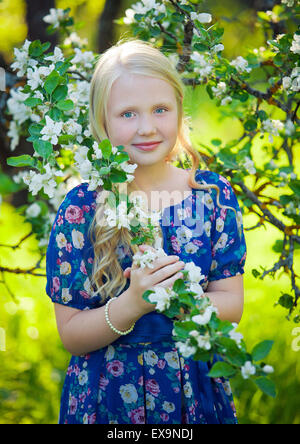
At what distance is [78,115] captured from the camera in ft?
6.23

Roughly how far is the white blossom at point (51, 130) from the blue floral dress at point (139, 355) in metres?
0.25

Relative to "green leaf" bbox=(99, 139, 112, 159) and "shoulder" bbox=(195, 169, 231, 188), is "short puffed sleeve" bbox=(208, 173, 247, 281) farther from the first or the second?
"green leaf" bbox=(99, 139, 112, 159)

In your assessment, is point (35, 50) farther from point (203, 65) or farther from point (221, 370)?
point (221, 370)

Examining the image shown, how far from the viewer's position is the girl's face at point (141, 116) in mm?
1498

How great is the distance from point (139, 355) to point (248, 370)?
535mm

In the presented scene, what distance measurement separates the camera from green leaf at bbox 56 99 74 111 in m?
1.40

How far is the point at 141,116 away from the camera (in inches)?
59.1

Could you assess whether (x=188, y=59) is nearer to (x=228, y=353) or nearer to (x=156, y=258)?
(x=156, y=258)

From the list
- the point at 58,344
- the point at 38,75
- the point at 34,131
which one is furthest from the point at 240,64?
the point at 58,344

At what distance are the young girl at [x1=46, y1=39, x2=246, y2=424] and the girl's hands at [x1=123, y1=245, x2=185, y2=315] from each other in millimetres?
104

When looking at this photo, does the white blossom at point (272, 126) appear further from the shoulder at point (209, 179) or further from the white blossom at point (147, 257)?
the white blossom at point (147, 257)

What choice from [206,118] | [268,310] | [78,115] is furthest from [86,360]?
[206,118]

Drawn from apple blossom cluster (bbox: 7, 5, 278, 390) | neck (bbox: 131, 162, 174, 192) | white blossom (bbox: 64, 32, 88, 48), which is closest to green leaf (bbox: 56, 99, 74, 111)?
apple blossom cluster (bbox: 7, 5, 278, 390)

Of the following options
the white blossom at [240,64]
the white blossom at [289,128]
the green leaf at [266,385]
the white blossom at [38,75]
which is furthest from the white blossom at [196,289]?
the white blossom at [289,128]
